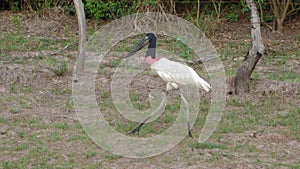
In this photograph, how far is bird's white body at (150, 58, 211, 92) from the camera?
6093mm

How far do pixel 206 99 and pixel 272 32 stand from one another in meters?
4.44

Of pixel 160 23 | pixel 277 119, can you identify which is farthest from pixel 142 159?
pixel 160 23

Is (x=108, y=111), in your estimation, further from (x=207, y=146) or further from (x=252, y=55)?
(x=252, y=55)

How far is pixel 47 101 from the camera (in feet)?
24.9

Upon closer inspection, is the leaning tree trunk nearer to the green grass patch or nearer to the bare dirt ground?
the bare dirt ground

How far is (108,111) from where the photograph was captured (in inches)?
285

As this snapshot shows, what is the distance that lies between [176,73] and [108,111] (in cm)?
144

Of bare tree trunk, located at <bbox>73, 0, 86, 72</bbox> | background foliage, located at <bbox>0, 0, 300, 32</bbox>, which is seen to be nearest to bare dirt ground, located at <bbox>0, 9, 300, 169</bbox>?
bare tree trunk, located at <bbox>73, 0, 86, 72</bbox>

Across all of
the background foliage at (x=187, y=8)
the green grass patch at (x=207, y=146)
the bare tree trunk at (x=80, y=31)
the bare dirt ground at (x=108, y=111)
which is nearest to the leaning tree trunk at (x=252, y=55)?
the bare dirt ground at (x=108, y=111)

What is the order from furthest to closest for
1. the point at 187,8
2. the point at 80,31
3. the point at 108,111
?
the point at 187,8 < the point at 80,31 < the point at 108,111

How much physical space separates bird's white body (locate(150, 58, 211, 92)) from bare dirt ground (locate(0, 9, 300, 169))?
600 mm

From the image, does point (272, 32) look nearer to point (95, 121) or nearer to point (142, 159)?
point (95, 121)

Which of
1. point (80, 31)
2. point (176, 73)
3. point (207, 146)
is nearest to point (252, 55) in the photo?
point (176, 73)

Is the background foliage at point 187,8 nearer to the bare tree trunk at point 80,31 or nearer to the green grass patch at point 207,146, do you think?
the bare tree trunk at point 80,31
